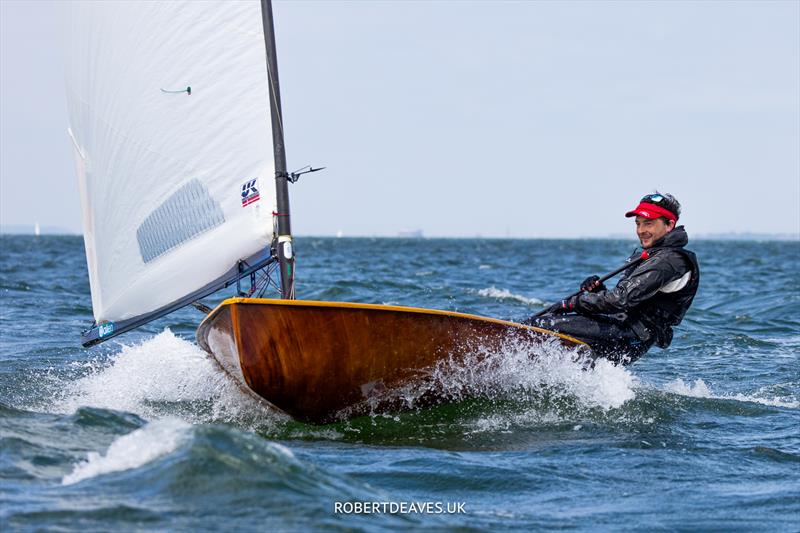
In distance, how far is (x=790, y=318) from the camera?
44.2 feet

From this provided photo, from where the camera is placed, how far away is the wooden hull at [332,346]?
17.9 ft

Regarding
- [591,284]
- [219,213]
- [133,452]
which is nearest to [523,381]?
[591,284]

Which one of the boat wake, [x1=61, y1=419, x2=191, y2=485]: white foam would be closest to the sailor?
the boat wake

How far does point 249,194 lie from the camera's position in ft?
20.1

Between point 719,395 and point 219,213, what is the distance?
13.1 feet

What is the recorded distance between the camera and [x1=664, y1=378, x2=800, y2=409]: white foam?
7.12 metres

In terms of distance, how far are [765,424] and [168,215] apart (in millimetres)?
4076

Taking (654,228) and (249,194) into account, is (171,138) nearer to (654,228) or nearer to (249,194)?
(249,194)

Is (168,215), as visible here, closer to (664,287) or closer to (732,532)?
(664,287)

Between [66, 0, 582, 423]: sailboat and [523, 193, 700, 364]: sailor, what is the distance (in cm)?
29

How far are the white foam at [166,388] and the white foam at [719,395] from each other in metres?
3.24

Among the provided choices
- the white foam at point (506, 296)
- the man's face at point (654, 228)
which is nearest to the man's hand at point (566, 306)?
the man's face at point (654, 228)

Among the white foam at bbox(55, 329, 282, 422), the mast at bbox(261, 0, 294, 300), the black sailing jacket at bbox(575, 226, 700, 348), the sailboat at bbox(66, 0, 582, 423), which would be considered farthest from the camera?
the black sailing jacket at bbox(575, 226, 700, 348)

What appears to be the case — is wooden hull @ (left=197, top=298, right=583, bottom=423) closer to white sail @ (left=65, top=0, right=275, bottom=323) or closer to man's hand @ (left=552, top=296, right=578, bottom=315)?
white sail @ (left=65, top=0, right=275, bottom=323)
